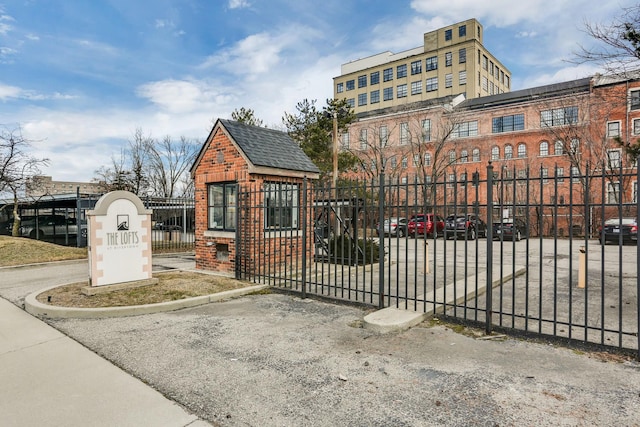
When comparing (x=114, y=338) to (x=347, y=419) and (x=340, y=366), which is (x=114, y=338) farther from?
(x=347, y=419)

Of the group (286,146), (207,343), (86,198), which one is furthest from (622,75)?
(86,198)

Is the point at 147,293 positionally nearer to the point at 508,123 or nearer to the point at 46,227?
the point at 46,227

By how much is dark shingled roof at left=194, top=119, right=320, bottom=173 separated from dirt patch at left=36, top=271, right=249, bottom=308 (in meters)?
3.08

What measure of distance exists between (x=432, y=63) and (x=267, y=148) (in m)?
59.8

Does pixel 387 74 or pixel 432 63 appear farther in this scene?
pixel 387 74

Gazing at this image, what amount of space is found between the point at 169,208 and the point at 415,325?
14.9 meters

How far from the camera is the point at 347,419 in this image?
3295 millimetres

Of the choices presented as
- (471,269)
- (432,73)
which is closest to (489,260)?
(471,269)

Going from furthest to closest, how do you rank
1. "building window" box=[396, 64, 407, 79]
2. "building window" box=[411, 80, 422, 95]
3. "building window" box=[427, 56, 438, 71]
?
"building window" box=[396, 64, 407, 79], "building window" box=[411, 80, 422, 95], "building window" box=[427, 56, 438, 71]

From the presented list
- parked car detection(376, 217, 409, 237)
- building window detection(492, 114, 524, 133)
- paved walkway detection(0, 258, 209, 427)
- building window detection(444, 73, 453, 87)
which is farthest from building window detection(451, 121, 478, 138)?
paved walkway detection(0, 258, 209, 427)

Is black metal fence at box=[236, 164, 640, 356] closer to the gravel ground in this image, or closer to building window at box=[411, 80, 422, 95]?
the gravel ground

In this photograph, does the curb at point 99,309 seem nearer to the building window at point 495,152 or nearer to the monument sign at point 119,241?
the monument sign at point 119,241

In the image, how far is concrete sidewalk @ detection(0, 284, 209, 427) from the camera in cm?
332

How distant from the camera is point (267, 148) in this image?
424 inches
